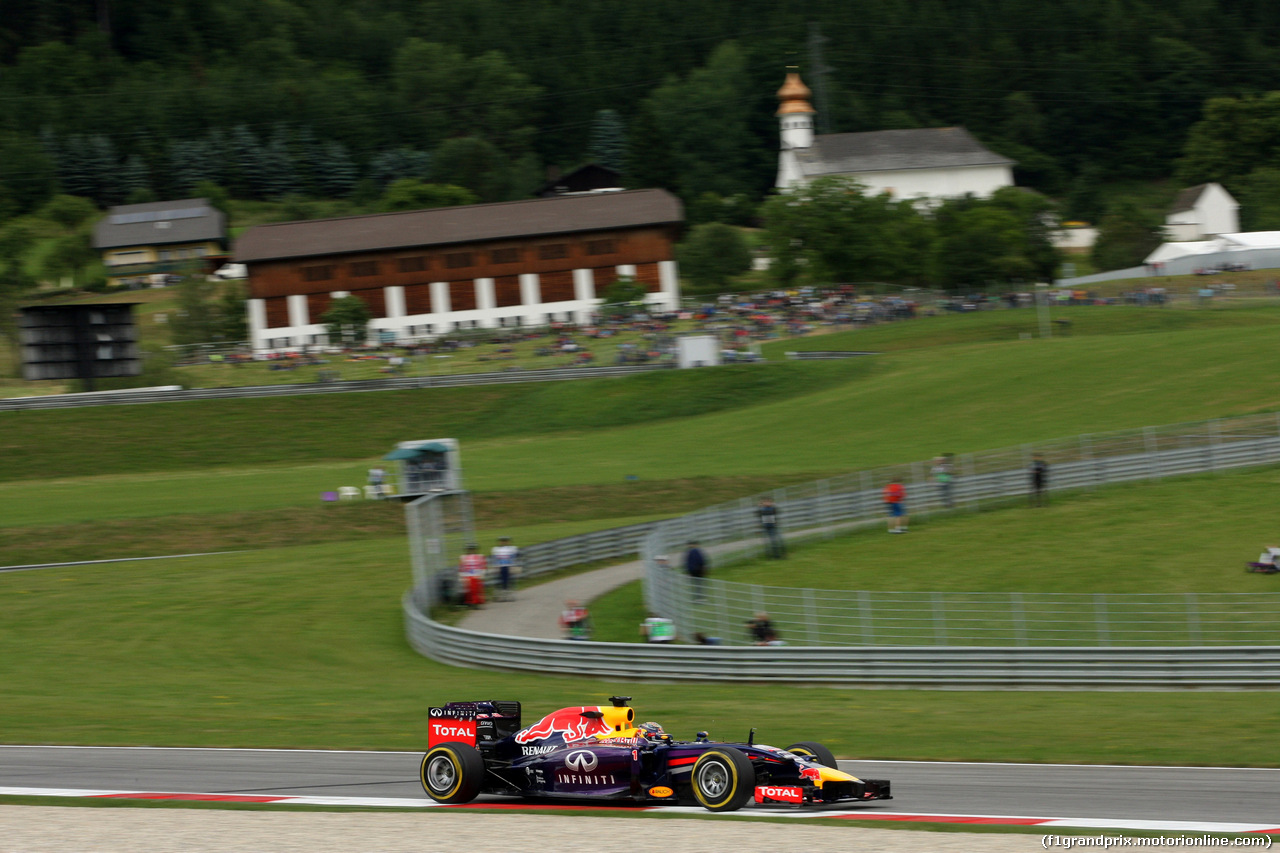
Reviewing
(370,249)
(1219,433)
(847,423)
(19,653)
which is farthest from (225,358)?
(1219,433)

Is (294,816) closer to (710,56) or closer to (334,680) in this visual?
(334,680)

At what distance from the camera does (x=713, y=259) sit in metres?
93.4

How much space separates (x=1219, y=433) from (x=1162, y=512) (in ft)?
19.0

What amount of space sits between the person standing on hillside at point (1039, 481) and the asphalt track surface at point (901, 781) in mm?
19607

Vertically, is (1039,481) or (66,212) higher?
(66,212)

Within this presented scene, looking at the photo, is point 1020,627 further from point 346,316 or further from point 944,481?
point 346,316

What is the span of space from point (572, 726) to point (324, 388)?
1827 inches

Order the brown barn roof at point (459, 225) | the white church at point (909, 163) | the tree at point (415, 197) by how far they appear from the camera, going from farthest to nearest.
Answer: the white church at point (909, 163) → the tree at point (415, 197) → the brown barn roof at point (459, 225)

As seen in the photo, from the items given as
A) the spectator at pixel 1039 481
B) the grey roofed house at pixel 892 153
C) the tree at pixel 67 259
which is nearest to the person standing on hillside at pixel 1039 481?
the spectator at pixel 1039 481

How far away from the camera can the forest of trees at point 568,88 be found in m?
151

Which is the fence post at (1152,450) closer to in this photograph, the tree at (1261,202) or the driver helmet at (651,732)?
the driver helmet at (651,732)

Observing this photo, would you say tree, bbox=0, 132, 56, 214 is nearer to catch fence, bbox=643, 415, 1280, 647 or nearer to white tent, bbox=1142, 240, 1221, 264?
white tent, bbox=1142, 240, 1221, 264

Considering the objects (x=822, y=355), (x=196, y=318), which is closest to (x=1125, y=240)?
(x=822, y=355)

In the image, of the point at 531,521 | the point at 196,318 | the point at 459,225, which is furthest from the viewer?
the point at 459,225
